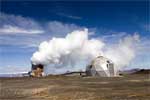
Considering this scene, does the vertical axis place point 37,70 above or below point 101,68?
above

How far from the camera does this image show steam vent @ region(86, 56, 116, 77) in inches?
4469

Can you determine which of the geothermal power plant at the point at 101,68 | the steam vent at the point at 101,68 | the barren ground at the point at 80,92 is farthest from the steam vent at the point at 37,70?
the barren ground at the point at 80,92

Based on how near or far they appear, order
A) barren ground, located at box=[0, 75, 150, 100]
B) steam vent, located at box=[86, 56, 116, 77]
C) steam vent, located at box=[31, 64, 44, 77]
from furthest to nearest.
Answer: steam vent, located at box=[31, 64, 44, 77]
steam vent, located at box=[86, 56, 116, 77]
barren ground, located at box=[0, 75, 150, 100]

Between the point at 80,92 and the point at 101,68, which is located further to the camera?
the point at 101,68

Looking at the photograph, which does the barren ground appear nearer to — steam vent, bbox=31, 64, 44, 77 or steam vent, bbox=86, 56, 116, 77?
steam vent, bbox=86, 56, 116, 77

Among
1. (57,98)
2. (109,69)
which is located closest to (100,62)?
(109,69)

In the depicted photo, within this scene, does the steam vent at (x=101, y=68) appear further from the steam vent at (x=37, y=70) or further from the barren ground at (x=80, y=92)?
the barren ground at (x=80, y=92)

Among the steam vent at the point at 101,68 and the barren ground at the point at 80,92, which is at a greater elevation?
the steam vent at the point at 101,68

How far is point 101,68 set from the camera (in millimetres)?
113812

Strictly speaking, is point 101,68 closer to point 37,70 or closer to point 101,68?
point 101,68

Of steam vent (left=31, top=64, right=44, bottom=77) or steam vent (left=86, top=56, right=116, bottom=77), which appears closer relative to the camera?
steam vent (left=86, top=56, right=116, bottom=77)

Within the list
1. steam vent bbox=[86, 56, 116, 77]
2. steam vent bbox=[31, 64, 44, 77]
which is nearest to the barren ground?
steam vent bbox=[86, 56, 116, 77]

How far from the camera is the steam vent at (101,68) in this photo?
372 feet

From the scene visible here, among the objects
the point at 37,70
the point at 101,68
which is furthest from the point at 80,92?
the point at 37,70
